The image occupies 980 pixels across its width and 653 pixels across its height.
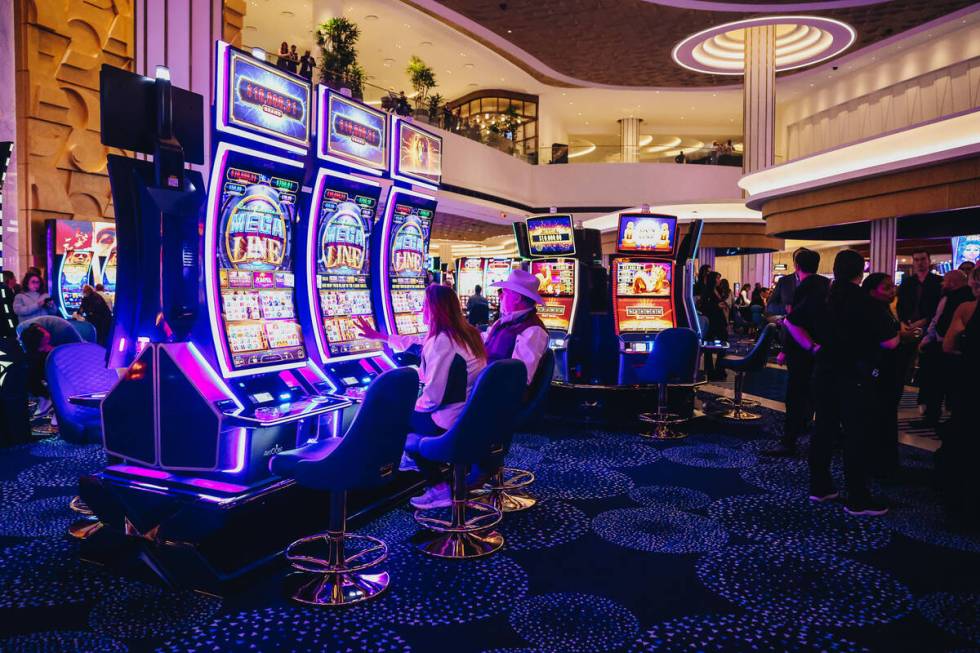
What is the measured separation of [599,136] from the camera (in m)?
25.8

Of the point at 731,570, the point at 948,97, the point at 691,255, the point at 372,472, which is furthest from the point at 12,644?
the point at 948,97

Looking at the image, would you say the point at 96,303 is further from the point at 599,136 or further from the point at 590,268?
the point at 599,136

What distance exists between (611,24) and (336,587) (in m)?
13.2

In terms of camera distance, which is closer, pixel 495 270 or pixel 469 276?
pixel 495 270

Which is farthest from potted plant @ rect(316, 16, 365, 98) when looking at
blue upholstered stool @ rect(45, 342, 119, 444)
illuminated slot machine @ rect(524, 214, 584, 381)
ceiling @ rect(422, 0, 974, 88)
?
blue upholstered stool @ rect(45, 342, 119, 444)

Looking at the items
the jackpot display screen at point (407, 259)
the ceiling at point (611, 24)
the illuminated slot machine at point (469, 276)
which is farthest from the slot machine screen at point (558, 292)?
the ceiling at point (611, 24)

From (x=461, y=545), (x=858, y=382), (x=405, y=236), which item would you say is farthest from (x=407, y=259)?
(x=858, y=382)

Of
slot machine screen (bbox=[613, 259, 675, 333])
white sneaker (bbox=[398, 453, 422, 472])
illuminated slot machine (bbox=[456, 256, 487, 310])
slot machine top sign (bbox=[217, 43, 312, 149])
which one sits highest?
slot machine top sign (bbox=[217, 43, 312, 149])

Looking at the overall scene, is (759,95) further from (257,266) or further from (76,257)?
(257,266)

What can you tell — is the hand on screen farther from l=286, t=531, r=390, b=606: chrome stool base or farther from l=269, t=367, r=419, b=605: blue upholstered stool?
l=286, t=531, r=390, b=606: chrome stool base

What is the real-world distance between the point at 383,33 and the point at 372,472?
14.7 meters

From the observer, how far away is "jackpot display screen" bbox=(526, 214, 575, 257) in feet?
21.3

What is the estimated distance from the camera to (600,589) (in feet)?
8.95

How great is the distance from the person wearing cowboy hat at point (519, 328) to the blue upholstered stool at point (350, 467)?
1248 millimetres
